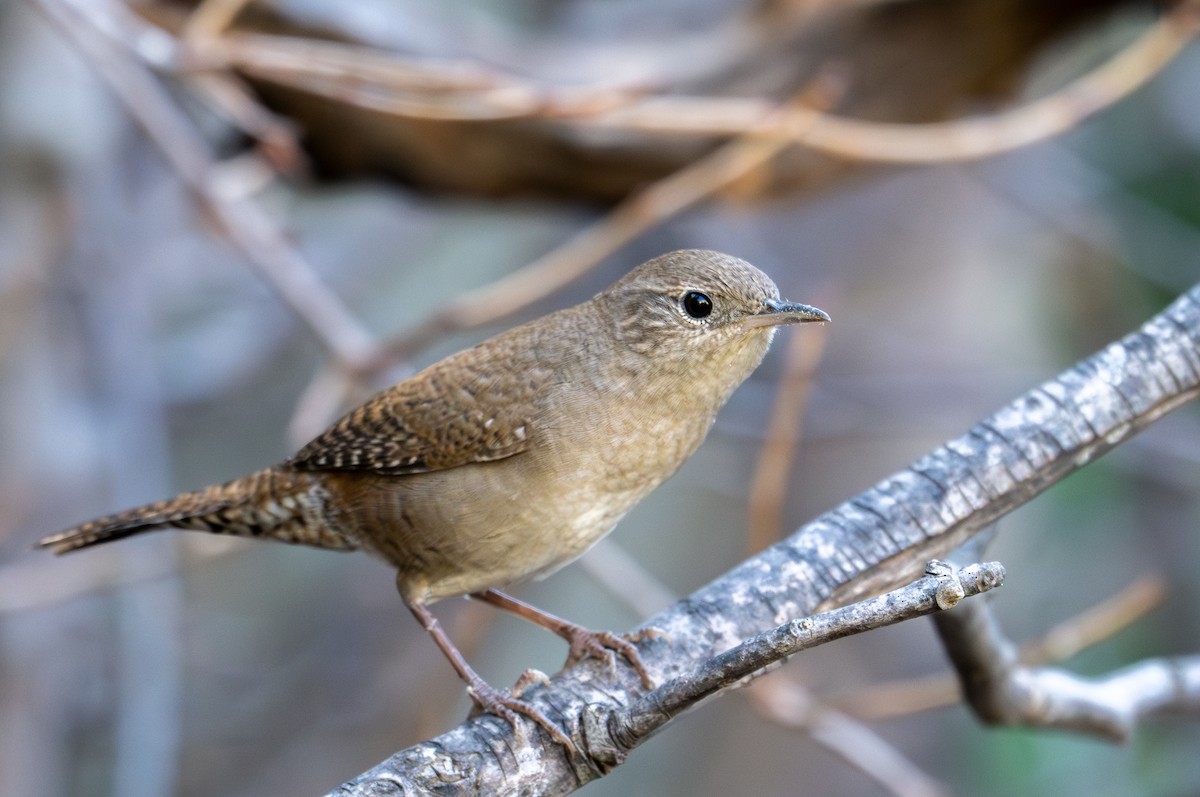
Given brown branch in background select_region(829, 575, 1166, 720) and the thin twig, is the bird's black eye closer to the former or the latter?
the thin twig

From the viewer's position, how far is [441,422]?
2.65 meters

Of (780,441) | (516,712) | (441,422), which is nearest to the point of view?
(516,712)

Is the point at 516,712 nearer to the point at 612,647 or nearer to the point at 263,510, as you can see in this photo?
the point at 612,647

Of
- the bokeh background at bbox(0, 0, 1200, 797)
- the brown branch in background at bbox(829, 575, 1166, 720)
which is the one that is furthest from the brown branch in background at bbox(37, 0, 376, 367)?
the brown branch in background at bbox(829, 575, 1166, 720)

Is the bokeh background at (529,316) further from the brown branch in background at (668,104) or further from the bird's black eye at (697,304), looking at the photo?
the bird's black eye at (697,304)

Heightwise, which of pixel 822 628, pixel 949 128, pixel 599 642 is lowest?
pixel 822 628

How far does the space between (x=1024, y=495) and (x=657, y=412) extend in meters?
0.73

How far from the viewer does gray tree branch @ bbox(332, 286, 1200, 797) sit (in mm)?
2189

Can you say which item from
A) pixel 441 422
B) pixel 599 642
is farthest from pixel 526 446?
pixel 599 642

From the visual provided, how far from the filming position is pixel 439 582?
2.62m

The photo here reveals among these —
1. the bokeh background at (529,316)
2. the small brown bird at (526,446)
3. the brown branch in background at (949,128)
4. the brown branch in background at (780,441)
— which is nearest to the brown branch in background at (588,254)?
the brown branch in background at (949,128)

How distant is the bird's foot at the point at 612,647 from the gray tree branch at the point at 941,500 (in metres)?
0.02

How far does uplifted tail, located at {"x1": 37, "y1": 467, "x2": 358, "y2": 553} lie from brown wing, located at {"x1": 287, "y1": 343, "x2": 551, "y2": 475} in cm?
6

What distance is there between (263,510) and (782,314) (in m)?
1.25
